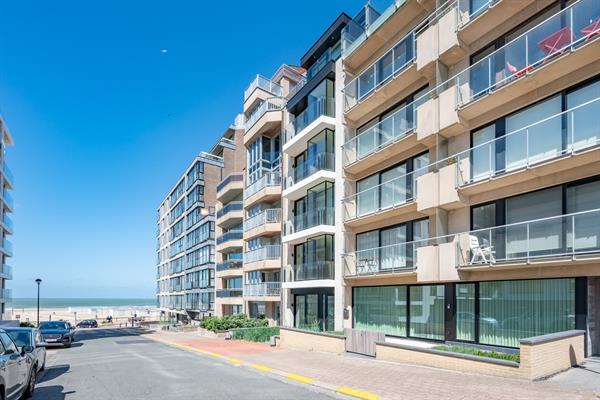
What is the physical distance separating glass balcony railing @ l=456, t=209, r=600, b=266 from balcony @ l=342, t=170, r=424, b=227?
324 cm

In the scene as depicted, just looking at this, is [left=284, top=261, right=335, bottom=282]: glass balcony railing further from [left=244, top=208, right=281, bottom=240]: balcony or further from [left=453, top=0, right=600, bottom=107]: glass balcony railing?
[left=453, top=0, right=600, bottom=107]: glass balcony railing

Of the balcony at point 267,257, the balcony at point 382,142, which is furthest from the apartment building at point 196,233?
the balcony at point 382,142

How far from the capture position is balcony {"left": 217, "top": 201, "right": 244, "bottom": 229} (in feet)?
128

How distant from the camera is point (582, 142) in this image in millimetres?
12086

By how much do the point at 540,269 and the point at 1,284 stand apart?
2138 inches

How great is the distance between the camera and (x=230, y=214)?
3962 centimetres

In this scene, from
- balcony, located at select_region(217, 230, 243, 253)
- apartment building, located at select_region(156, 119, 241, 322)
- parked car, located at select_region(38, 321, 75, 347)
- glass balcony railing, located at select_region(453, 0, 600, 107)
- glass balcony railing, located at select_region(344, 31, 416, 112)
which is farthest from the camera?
apartment building, located at select_region(156, 119, 241, 322)

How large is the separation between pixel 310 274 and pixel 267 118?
11.9 metres

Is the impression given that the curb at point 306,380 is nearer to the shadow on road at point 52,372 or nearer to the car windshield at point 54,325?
the shadow on road at point 52,372

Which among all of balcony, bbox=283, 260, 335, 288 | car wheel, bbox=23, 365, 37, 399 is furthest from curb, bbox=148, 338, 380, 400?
balcony, bbox=283, 260, 335, 288

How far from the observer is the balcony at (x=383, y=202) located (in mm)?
18047

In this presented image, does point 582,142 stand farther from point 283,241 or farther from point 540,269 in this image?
point 283,241

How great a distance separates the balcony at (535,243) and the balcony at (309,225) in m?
8.27

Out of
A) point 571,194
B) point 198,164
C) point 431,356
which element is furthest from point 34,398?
point 198,164
